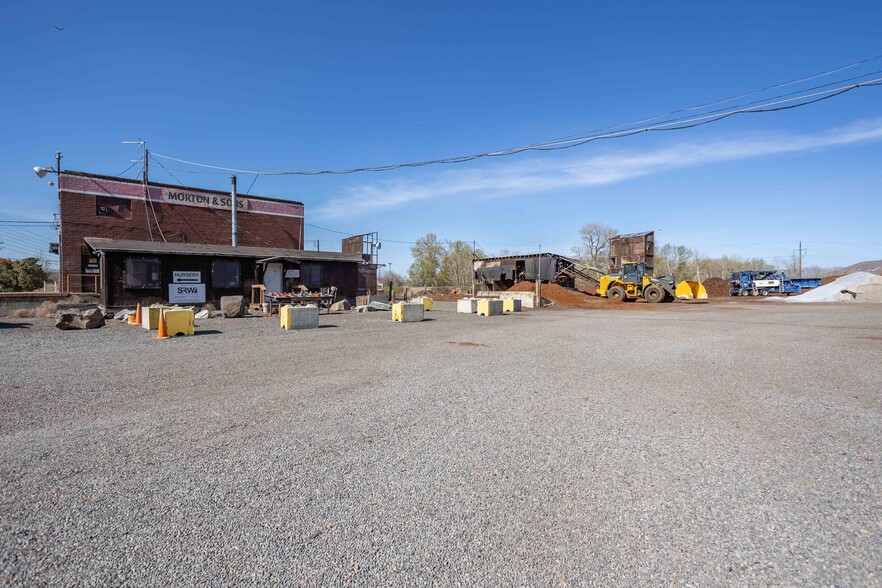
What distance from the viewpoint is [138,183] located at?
2959cm

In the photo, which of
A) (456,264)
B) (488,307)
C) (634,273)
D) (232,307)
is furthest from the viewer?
(456,264)

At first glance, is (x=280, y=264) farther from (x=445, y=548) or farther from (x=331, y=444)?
(x=445, y=548)

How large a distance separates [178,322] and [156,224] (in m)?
22.6

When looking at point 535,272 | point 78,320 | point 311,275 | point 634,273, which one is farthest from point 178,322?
point 535,272

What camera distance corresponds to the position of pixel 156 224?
30.1 m

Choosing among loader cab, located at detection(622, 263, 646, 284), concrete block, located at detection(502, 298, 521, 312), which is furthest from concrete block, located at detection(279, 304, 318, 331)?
loader cab, located at detection(622, 263, 646, 284)

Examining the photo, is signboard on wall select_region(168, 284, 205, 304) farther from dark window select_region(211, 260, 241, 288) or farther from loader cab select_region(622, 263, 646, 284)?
loader cab select_region(622, 263, 646, 284)

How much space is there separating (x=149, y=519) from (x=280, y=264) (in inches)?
889

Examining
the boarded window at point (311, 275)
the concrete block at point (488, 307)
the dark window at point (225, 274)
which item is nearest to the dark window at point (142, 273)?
the dark window at point (225, 274)

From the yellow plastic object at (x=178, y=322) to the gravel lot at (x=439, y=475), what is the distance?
3961 millimetres

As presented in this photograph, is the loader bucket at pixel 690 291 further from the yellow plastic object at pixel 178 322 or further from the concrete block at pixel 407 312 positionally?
the yellow plastic object at pixel 178 322

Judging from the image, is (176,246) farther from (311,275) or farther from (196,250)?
(311,275)

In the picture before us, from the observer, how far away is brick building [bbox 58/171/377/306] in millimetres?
20188

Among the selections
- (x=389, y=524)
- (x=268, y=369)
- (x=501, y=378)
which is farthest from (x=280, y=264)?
(x=389, y=524)
